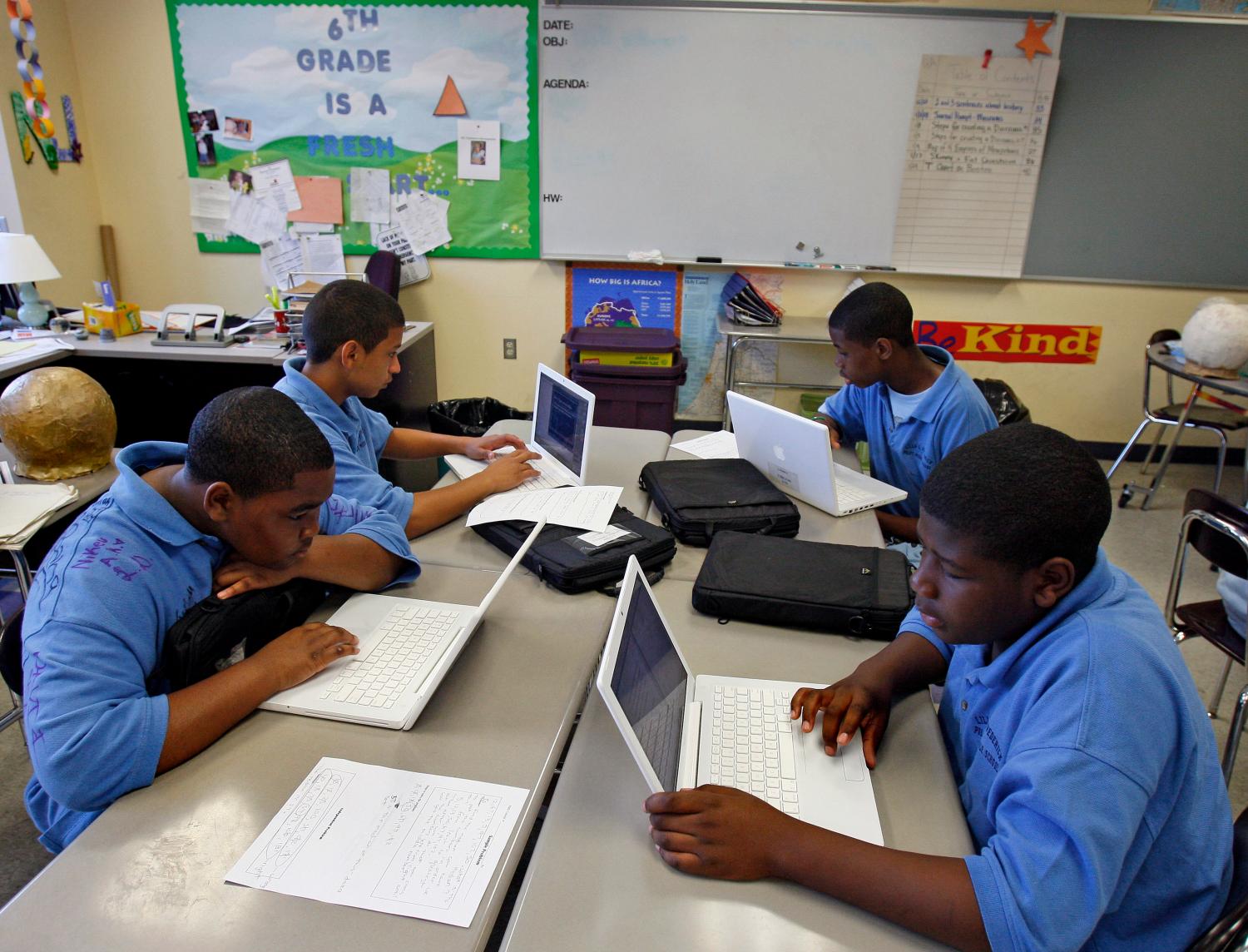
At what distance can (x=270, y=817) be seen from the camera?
0.94 meters

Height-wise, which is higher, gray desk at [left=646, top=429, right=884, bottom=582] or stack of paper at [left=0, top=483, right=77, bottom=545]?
gray desk at [left=646, top=429, right=884, bottom=582]

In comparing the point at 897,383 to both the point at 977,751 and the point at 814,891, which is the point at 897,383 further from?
the point at 814,891

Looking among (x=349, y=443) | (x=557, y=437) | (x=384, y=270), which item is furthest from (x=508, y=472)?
(x=384, y=270)

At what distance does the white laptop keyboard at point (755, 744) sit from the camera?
1018 millimetres

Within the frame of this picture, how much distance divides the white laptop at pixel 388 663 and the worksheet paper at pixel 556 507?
260mm

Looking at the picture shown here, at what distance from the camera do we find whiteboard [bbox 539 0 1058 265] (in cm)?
372

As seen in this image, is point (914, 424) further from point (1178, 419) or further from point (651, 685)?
point (1178, 419)

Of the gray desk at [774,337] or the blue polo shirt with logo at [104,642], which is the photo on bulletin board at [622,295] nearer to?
the gray desk at [774,337]

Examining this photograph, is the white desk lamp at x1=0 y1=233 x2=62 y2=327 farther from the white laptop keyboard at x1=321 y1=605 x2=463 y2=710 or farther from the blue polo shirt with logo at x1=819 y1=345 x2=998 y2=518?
the blue polo shirt with logo at x1=819 y1=345 x2=998 y2=518

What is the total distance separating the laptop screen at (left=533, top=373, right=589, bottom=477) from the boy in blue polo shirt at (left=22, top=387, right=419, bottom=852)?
77cm

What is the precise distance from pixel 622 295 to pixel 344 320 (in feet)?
8.48

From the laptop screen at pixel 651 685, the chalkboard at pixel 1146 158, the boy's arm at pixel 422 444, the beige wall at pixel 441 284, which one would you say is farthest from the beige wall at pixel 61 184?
the chalkboard at pixel 1146 158

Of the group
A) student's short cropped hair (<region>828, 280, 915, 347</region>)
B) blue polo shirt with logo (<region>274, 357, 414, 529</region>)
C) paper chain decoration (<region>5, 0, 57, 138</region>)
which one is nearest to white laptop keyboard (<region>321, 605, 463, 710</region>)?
blue polo shirt with logo (<region>274, 357, 414, 529</region>)

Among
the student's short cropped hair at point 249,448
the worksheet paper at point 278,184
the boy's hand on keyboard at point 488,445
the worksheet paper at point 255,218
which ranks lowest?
the boy's hand on keyboard at point 488,445
